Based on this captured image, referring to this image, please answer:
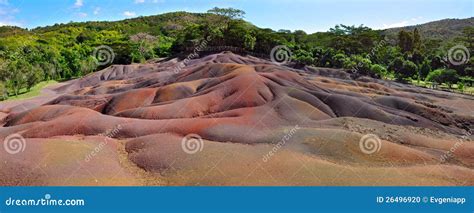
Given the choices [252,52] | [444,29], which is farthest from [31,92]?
[444,29]

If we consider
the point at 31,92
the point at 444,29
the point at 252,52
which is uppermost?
the point at 444,29

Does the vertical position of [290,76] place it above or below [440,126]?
above

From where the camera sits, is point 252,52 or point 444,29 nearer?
point 252,52

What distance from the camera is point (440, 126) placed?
30156 mm

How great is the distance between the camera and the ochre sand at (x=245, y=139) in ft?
60.6

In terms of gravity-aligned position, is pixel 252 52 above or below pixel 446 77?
above

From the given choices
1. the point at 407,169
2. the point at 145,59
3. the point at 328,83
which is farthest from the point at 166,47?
the point at 407,169

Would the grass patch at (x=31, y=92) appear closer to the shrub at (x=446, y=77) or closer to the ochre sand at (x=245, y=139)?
the ochre sand at (x=245, y=139)

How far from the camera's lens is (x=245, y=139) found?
2344cm

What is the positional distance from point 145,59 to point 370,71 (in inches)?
1951

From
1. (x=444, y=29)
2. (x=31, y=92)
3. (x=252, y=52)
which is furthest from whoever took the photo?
(x=444, y=29)

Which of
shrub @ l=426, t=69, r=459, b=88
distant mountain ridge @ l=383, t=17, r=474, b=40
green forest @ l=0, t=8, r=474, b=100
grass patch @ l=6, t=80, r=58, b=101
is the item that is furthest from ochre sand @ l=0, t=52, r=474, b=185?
distant mountain ridge @ l=383, t=17, r=474, b=40

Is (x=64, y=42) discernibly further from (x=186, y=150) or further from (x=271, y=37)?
(x=186, y=150)

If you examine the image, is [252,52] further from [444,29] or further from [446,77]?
[444,29]
